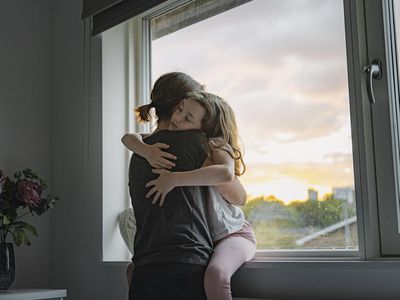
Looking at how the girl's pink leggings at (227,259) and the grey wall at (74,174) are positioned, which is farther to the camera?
the grey wall at (74,174)

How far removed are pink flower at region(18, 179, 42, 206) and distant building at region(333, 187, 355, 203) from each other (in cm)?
117

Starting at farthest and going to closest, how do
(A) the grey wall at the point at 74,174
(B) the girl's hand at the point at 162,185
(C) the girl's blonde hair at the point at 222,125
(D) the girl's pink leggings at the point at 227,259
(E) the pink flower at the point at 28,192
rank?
(A) the grey wall at the point at 74,174 → (E) the pink flower at the point at 28,192 → (C) the girl's blonde hair at the point at 222,125 → (B) the girl's hand at the point at 162,185 → (D) the girl's pink leggings at the point at 227,259

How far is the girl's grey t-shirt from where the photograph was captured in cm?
179

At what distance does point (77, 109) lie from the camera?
9.04 ft

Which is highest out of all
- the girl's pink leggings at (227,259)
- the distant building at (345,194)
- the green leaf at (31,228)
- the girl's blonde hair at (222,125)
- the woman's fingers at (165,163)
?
the girl's blonde hair at (222,125)

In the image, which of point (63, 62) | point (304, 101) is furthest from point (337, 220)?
point (63, 62)

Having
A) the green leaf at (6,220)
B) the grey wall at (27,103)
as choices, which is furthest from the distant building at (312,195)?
the grey wall at (27,103)

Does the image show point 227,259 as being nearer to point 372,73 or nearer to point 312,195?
point 312,195

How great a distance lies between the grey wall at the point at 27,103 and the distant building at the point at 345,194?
1405 millimetres

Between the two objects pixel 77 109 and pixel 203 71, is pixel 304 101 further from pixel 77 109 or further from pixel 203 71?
pixel 77 109

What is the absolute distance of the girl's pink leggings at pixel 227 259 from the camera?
1.75m

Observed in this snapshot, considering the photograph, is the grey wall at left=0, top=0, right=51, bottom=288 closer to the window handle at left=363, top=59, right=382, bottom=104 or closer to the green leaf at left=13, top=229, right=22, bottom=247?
the green leaf at left=13, top=229, right=22, bottom=247

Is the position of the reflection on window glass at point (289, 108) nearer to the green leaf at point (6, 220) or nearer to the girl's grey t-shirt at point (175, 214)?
the girl's grey t-shirt at point (175, 214)

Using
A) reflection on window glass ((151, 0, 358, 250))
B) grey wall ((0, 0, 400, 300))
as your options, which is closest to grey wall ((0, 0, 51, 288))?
grey wall ((0, 0, 400, 300))
